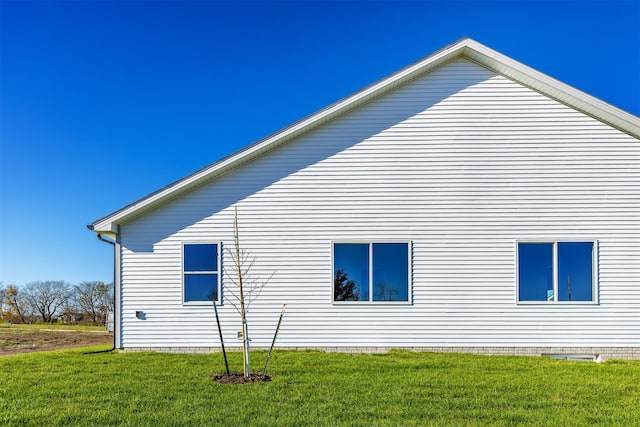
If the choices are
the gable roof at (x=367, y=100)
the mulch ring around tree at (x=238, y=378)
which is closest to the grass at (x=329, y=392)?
the mulch ring around tree at (x=238, y=378)

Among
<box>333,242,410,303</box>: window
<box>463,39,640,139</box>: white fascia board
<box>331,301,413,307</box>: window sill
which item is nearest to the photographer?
<box>463,39,640,139</box>: white fascia board

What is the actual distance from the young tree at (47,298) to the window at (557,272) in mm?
26063

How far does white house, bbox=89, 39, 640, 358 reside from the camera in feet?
34.0

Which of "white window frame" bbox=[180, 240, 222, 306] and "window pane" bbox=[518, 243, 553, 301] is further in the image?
"white window frame" bbox=[180, 240, 222, 306]

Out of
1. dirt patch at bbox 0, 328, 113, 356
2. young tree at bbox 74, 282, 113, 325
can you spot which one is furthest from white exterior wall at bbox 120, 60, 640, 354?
young tree at bbox 74, 282, 113, 325

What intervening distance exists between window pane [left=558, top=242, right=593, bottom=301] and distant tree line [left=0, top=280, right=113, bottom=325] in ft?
73.8

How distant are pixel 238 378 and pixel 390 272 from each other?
440 cm

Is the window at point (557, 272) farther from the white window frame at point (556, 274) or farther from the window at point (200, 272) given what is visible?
the window at point (200, 272)

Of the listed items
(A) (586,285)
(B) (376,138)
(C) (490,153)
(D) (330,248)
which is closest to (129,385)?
(D) (330,248)

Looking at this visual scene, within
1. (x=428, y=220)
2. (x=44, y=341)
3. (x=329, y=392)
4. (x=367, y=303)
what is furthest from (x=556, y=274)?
(x=44, y=341)

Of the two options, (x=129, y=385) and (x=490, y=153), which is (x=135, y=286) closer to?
(x=129, y=385)

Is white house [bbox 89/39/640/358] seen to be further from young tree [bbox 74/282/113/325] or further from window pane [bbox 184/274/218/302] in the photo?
young tree [bbox 74/282/113/325]

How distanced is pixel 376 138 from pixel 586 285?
5567 millimetres

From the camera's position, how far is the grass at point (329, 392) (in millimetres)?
5664
